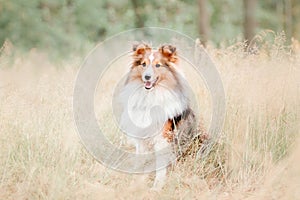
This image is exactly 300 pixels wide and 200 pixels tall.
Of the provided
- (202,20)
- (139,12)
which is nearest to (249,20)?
(202,20)

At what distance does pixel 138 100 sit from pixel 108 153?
54cm

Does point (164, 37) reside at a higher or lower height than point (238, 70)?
higher

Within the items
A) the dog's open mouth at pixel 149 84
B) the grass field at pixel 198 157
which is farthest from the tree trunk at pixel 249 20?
the dog's open mouth at pixel 149 84

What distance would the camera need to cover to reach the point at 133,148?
15.1 feet

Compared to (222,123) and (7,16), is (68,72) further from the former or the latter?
(7,16)

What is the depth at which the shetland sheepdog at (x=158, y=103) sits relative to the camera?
13.9ft

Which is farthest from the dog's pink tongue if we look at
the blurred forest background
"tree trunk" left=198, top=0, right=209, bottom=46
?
the blurred forest background

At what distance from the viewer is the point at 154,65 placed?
4227mm

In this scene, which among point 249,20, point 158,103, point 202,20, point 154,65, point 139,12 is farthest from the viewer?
point 139,12

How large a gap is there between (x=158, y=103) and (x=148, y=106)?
101 millimetres

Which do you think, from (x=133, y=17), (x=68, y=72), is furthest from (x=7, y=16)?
(x=68, y=72)

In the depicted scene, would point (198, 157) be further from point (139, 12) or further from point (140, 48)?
point (139, 12)

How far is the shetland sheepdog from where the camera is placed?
4227 millimetres

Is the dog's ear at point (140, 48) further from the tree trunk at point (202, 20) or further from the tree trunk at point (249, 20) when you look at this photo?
the tree trunk at point (202, 20)
